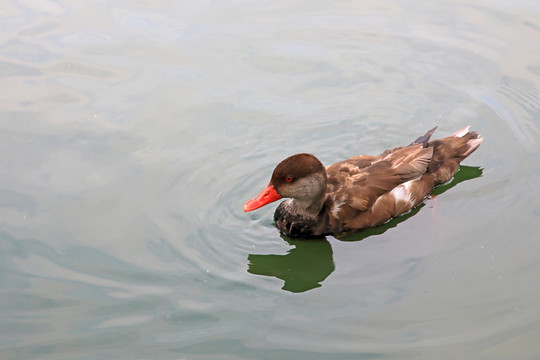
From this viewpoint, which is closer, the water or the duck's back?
the water

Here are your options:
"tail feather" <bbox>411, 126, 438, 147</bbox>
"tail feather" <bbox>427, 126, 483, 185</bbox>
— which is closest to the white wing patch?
"tail feather" <bbox>427, 126, 483, 185</bbox>

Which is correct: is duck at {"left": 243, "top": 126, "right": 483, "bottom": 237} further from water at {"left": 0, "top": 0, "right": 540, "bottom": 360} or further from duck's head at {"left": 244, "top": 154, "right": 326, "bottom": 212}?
water at {"left": 0, "top": 0, "right": 540, "bottom": 360}

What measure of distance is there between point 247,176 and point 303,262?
145 cm

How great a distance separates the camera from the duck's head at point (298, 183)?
258 inches

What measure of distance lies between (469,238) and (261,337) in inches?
99.3

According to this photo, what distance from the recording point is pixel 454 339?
220 inches

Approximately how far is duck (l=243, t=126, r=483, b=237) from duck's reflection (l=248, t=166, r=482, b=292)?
0.08 metres

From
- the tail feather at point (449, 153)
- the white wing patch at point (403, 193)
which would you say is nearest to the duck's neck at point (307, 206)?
the white wing patch at point (403, 193)

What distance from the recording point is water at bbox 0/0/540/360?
5777 mm

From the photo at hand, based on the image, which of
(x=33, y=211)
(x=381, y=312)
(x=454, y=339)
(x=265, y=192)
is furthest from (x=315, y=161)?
(x=33, y=211)

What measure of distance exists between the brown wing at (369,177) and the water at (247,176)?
0.40 meters

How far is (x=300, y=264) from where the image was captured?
261 inches

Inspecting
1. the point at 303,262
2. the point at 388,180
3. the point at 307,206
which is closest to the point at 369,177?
the point at 388,180

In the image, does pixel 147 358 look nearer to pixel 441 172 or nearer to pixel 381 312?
pixel 381 312
